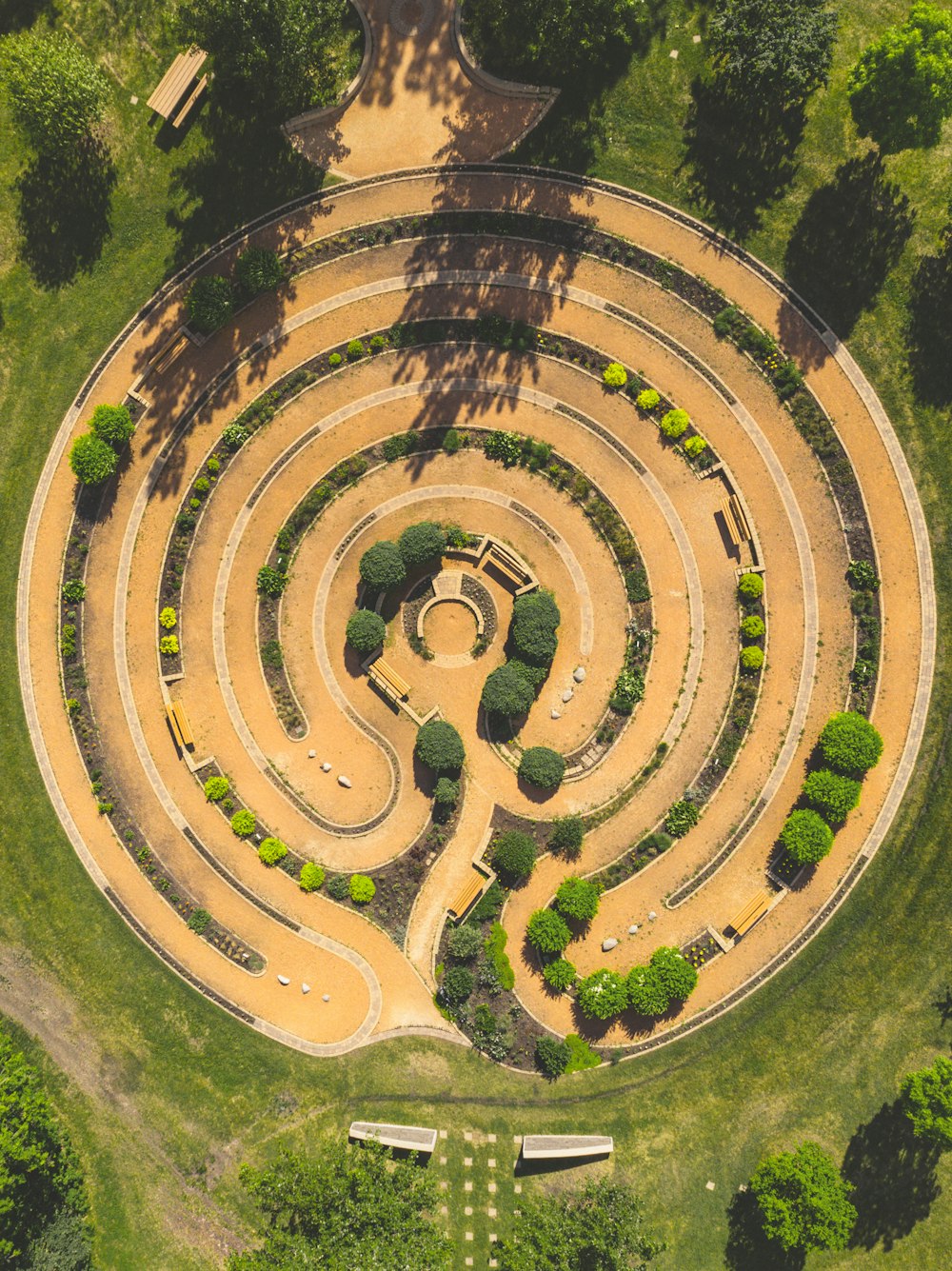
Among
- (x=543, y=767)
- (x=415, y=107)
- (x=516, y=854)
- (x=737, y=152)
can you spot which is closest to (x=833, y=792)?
(x=543, y=767)

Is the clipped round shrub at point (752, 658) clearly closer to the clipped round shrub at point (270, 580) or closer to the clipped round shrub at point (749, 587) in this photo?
the clipped round shrub at point (749, 587)

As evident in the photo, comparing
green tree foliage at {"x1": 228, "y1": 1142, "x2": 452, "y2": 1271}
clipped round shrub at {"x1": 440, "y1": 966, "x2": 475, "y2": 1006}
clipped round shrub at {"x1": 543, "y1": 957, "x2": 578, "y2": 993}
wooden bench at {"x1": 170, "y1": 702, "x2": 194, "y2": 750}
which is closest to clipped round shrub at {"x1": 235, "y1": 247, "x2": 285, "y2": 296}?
wooden bench at {"x1": 170, "y1": 702, "x2": 194, "y2": 750}

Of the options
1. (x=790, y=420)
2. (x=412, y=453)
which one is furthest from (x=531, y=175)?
(x=790, y=420)

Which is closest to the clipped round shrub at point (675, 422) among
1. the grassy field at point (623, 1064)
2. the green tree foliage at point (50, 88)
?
the grassy field at point (623, 1064)

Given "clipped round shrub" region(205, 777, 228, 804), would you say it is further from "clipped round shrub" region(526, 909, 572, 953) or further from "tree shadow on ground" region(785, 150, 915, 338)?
"tree shadow on ground" region(785, 150, 915, 338)

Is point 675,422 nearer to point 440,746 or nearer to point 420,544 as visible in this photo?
point 420,544

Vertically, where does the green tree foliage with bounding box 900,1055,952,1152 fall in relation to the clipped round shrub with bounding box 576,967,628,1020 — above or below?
above
